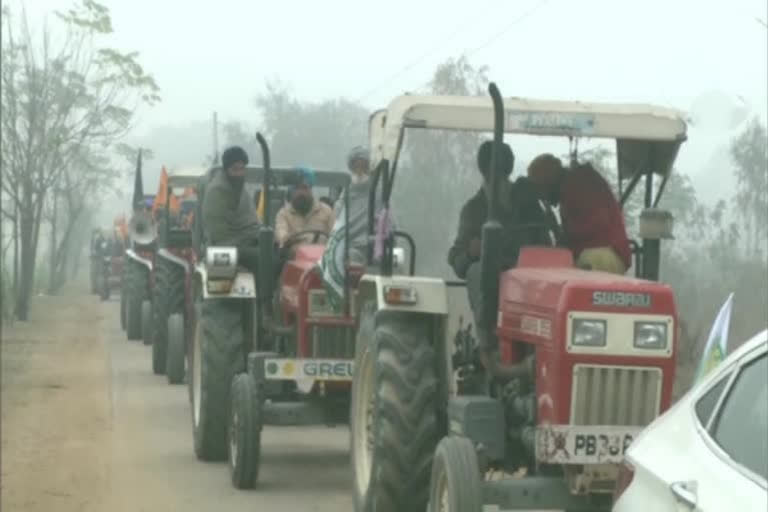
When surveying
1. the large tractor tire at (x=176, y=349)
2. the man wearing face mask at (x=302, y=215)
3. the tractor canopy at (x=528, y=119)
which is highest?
the tractor canopy at (x=528, y=119)

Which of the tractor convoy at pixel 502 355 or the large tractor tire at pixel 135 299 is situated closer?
the tractor convoy at pixel 502 355

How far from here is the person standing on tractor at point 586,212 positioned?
29.9 feet

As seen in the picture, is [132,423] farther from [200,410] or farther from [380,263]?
[380,263]

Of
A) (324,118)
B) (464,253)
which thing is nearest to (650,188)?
(464,253)

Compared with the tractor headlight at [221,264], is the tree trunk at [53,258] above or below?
below

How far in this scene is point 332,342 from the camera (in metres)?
12.4

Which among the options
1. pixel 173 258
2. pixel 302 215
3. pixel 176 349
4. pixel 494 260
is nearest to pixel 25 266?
pixel 173 258

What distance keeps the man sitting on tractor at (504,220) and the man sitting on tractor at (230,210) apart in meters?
4.70

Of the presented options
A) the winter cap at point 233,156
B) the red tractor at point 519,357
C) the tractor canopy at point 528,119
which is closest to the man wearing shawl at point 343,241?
the red tractor at point 519,357

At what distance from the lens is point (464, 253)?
361 inches

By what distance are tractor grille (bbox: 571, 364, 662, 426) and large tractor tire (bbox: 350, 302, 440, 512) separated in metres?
1.04

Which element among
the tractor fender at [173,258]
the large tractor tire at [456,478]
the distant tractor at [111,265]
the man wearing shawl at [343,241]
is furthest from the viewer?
the distant tractor at [111,265]

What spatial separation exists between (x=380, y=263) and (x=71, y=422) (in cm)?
743

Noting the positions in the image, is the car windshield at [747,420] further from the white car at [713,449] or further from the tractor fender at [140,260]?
the tractor fender at [140,260]
